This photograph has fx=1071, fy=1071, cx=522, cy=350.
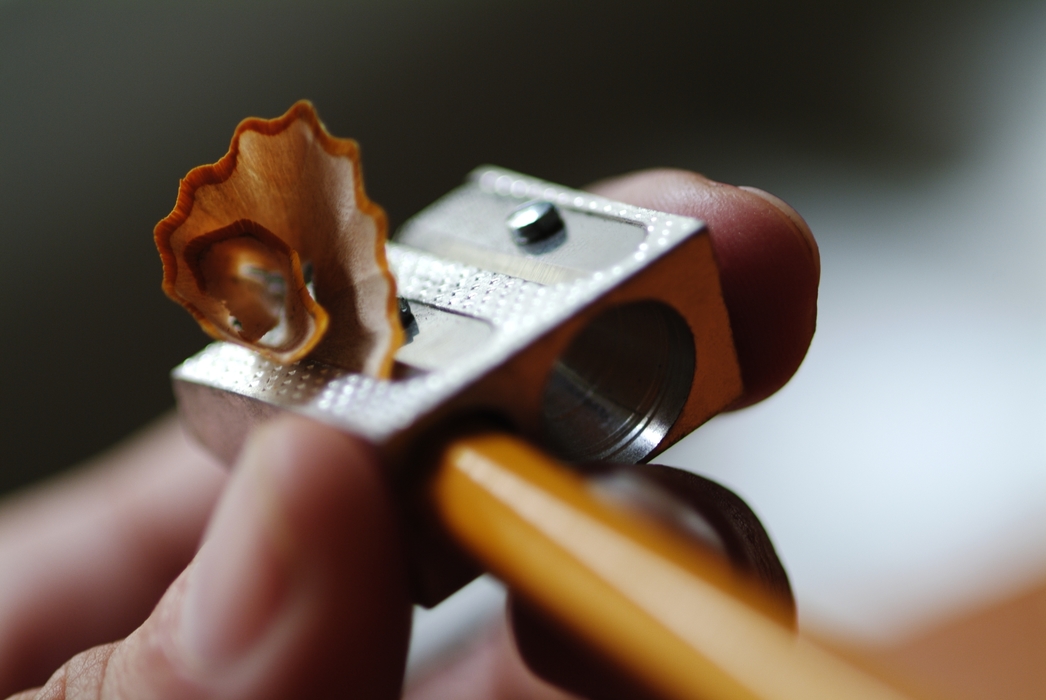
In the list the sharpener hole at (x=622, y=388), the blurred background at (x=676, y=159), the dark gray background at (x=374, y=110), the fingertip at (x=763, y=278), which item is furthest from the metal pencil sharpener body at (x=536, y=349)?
the dark gray background at (x=374, y=110)

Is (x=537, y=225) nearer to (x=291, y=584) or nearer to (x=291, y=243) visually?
(x=291, y=243)

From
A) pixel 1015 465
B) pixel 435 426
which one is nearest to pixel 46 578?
pixel 435 426

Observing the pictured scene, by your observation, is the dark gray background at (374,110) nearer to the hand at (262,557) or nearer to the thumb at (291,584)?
the hand at (262,557)

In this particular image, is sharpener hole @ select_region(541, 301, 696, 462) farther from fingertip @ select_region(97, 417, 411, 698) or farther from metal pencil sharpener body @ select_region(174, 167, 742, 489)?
fingertip @ select_region(97, 417, 411, 698)

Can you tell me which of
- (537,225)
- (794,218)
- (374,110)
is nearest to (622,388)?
(537,225)

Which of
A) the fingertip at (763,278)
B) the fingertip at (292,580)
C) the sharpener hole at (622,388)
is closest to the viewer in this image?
the fingertip at (292,580)

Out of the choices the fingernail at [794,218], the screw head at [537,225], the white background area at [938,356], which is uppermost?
the screw head at [537,225]

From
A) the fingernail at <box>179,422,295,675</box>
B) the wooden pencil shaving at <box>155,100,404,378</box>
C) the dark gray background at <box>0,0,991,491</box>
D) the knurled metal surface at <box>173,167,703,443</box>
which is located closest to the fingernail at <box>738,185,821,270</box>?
the knurled metal surface at <box>173,167,703,443</box>

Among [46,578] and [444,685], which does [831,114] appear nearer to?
[444,685]
